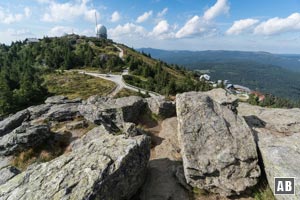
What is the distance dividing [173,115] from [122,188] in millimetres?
13609

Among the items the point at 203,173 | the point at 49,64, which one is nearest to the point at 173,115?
the point at 203,173

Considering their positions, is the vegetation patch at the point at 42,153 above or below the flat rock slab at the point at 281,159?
below

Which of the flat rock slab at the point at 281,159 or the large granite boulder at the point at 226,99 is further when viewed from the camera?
the large granite boulder at the point at 226,99

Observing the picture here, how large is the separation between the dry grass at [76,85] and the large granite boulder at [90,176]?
205 feet

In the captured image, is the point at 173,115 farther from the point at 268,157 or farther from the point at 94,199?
the point at 94,199

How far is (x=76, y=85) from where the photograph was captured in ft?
274

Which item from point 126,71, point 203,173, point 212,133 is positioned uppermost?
point 212,133

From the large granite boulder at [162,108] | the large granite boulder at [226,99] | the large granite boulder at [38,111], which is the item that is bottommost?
the large granite boulder at [38,111]

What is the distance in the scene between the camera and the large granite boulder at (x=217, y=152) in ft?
32.4

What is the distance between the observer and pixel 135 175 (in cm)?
1023

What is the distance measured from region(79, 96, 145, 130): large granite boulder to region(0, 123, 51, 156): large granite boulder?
4.77 metres

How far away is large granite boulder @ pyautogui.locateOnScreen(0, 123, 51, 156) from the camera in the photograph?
59.1ft

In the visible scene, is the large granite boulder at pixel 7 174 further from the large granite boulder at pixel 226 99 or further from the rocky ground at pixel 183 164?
the large granite boulder at pixel 226 99

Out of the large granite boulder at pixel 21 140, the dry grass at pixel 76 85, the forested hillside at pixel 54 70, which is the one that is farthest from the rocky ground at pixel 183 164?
the dry grass at pixel 76 85
